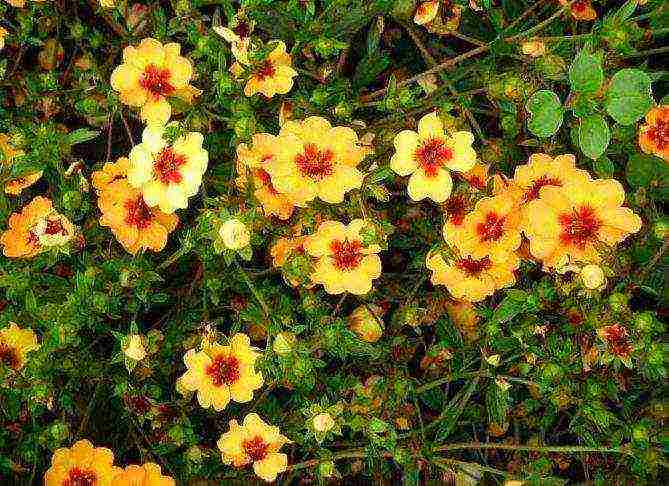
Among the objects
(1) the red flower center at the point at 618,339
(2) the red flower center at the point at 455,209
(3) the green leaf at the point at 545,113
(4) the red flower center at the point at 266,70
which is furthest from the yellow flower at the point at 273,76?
(1) the red flower center at the point at 618,339

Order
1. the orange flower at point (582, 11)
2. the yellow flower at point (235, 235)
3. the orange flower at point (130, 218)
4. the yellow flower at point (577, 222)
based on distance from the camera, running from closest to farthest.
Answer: the yellow flower at point (235, 235)
the yellow flower at point (577, 222)
the orange flower at point (130, 218)
the orange flower at point (582, 11)

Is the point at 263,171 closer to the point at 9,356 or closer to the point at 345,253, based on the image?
the point at 345,253

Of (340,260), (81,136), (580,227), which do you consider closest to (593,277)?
(580,227)

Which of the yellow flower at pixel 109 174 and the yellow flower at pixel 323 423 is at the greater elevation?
the yellow flower at pixel 109 174

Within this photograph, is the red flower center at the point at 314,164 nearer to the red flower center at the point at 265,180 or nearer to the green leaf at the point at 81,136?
the red flower center at the point at 265,180

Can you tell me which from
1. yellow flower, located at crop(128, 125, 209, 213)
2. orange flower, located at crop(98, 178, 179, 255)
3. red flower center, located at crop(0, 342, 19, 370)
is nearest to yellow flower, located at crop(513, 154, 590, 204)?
yellow flower, located at crop(128, 125, 209, 213)

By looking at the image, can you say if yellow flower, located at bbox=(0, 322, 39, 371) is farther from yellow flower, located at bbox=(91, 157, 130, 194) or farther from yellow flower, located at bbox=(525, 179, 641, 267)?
yellow flower, located at bbox=(525, 179, 641, 267)
